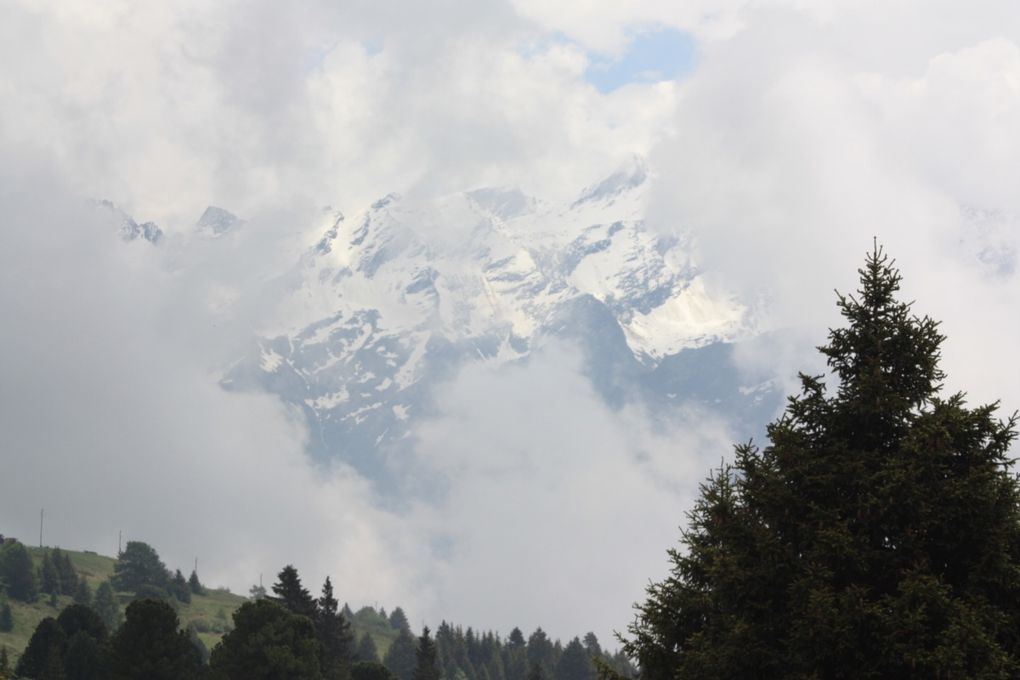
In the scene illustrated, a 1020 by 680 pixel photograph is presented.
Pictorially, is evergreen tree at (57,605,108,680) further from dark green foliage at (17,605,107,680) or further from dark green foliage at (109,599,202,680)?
dark green foliage at (109,599,202,680)

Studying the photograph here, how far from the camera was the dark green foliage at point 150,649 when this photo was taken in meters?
118

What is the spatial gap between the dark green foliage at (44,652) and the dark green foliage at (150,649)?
43.7 feet

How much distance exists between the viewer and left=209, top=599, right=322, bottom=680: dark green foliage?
124438mm

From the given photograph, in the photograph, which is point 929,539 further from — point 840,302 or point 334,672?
point 334,672

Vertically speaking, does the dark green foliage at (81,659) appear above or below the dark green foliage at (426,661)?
below

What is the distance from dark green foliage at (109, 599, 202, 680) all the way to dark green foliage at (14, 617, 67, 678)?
13.3 metres

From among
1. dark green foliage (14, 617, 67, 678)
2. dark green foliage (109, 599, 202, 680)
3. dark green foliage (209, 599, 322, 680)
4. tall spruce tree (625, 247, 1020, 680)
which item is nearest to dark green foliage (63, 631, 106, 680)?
dark green foliage (14, 617, 67, 678)

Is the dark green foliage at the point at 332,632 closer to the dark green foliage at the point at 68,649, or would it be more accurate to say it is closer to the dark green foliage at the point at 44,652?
the dark green foliage at the point at 68,649

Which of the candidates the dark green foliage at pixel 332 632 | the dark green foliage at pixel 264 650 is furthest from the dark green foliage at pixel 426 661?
the dark green foliage at pixel 264 650

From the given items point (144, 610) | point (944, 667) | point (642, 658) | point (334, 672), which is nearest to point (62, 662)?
point (144, 610)

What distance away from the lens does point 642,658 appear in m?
28.9

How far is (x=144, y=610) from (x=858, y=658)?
107m

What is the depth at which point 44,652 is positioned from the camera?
138 meters

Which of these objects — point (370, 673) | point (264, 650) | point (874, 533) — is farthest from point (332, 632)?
point (874, 533)
